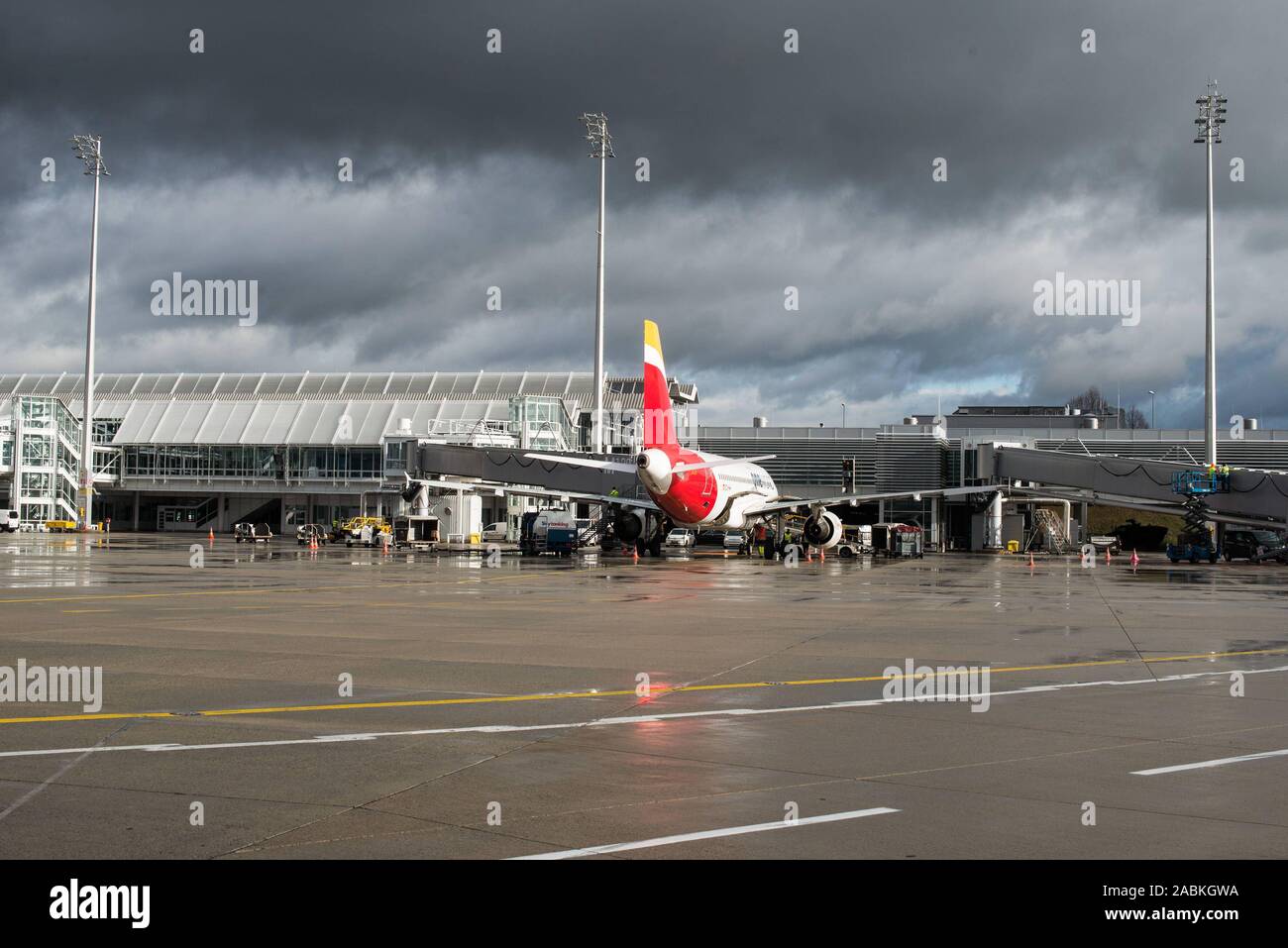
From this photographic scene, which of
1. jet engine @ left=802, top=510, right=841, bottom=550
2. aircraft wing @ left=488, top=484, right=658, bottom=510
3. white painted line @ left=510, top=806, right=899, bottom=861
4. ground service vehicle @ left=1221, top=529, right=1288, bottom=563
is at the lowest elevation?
ground service vehicle @ left=1221, top=529, right=1288, bottom=563

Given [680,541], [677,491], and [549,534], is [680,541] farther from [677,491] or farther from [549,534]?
[677,491]

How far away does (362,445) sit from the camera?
103 meters

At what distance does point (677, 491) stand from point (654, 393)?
438 centimetres

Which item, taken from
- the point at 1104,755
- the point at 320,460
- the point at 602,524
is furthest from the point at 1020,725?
the point at 320,460

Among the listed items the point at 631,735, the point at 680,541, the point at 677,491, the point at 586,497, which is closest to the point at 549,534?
the point at 586,497

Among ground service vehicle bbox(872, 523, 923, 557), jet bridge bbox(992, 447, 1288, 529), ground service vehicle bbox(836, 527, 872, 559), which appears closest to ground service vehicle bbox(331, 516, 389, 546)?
ground service vehicle bbox(836, 527, 872, 559)

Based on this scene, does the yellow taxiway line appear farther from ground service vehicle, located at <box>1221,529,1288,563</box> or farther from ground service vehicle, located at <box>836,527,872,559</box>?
ground service vehicle, located at <box>1221,529,1288,563</box>

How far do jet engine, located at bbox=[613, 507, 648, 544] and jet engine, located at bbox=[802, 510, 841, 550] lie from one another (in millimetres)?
8573

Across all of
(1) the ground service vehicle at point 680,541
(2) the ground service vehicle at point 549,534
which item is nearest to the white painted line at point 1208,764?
(2) the ground service vehicle at point 549,534

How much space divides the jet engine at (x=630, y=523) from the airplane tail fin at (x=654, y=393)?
34.7 ft

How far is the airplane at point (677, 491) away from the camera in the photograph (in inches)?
1845

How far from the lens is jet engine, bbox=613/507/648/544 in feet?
193

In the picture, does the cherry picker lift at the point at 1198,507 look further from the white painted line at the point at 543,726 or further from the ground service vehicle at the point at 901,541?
the white painted line at the point at 543,726
